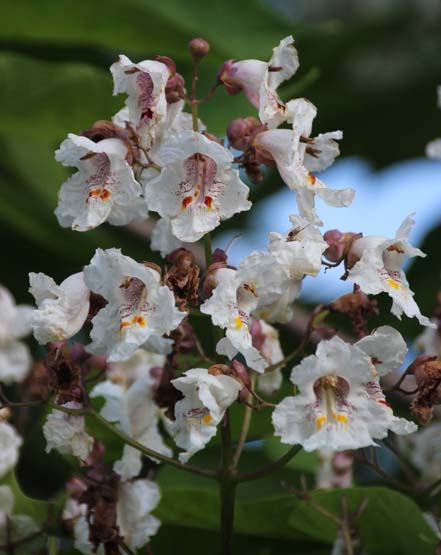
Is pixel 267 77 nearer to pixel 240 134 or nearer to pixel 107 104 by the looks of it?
pixel 240 134

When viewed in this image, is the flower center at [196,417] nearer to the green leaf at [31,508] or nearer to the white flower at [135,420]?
the white flower at [135,420]

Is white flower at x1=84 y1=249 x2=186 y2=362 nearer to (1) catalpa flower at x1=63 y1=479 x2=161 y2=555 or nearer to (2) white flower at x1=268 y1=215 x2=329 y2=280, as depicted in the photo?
(2) white flower at x1=268 y1=215 x2=329 y2=280

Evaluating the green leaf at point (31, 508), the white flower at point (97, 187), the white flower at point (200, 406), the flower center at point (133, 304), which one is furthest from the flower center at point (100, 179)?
the green leaf at point (31, 508)

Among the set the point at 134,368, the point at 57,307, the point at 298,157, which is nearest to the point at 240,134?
the point at 298,157

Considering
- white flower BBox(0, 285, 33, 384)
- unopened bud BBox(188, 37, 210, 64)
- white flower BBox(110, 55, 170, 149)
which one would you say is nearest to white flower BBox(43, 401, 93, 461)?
white flower BBox(110, 55, 170, 149)

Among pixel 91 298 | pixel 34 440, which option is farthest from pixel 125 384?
pixel 34 440

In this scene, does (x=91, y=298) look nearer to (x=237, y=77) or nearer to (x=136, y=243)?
(x=237, y=77)
